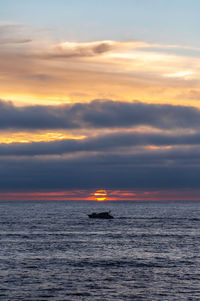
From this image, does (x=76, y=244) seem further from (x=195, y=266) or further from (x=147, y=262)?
(x=195, y=266)

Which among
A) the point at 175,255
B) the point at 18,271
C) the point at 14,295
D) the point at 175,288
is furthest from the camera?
the point at 175,255

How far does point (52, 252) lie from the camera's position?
7350 centimetres

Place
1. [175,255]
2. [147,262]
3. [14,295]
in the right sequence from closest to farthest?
[14,295] < [147,262] < [175,255]

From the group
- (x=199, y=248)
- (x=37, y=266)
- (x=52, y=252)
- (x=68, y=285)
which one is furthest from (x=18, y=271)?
(x=199, y=248)

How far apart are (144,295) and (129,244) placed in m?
40.9

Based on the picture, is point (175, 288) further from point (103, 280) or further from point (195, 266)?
point (195, 266)

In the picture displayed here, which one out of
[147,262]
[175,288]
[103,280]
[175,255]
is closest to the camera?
[175,288]

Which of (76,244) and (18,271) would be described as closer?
(18,271)

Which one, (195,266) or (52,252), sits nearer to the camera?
(195,266)

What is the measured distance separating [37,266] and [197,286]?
21.2 metres

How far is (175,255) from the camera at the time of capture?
71.6 meters

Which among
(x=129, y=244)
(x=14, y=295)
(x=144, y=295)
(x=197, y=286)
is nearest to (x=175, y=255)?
(x=129, y=244)

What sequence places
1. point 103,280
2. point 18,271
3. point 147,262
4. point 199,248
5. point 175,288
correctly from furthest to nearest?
point 199,248, point 147,262, point 18,271, point 103,280, point 175,288

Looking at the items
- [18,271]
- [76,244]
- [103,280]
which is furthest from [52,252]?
[103,280]
